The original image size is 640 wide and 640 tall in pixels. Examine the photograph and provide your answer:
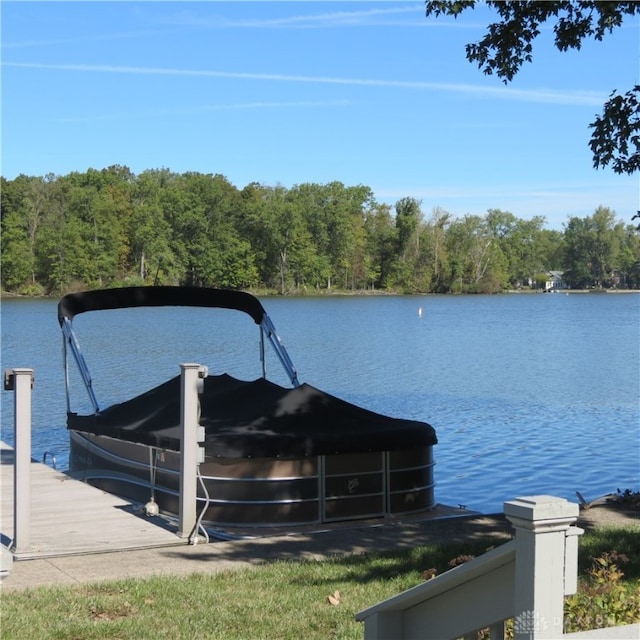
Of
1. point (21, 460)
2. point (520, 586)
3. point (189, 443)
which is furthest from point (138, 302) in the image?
point (520, 586)

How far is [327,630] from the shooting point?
6.38 metres

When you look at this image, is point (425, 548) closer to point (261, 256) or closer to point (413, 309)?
point (413, 309)

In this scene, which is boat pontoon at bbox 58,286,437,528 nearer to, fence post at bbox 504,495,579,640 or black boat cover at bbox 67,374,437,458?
black boat cover at bbox 67,374,437,458

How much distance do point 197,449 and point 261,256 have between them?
11651cm

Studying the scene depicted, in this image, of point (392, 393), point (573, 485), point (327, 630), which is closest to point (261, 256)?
point (392, 393)

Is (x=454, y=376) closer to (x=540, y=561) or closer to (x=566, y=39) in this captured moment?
(x=566, y=39)

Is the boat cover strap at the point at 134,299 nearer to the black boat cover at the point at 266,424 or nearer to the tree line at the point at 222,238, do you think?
the black boat cover at the point at 266,424

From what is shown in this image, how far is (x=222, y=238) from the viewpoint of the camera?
12012cm

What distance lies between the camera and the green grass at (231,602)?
20.7 feet

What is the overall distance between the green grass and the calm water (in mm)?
6995

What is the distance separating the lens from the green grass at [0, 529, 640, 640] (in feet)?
20.7

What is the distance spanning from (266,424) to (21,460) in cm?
303

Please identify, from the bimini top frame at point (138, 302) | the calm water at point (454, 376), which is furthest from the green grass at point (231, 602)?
the calm water at point (454, 376)

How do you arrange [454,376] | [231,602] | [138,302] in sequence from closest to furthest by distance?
1. [231,602]
2. [138,302]
3. [454,376]
